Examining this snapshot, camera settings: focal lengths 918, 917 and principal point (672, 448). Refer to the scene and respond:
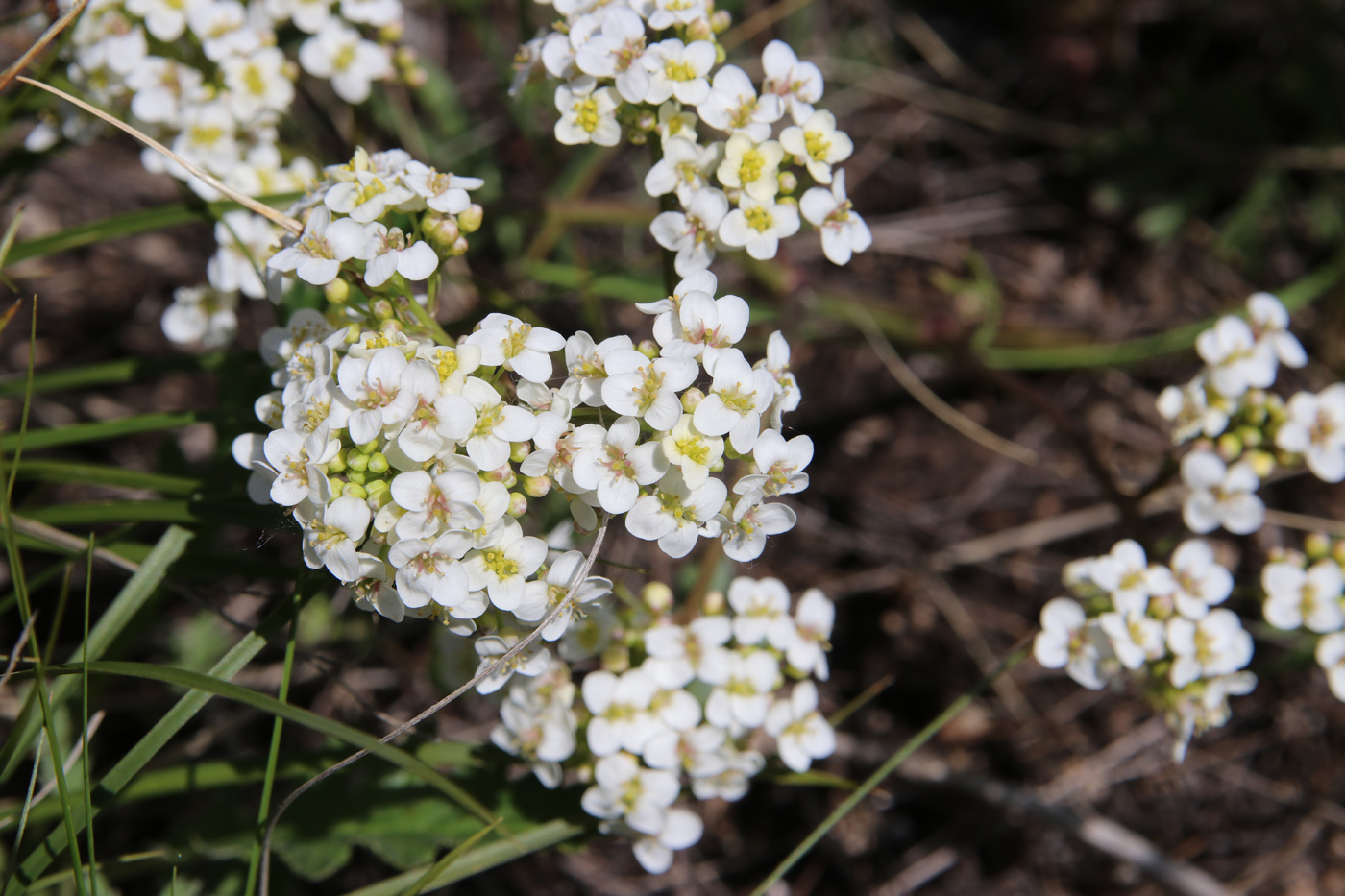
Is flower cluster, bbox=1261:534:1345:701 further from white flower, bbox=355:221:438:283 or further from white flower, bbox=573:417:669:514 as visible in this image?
white flower, bbox=355:221:438:283

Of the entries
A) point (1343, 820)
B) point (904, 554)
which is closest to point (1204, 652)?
point (904, 554)

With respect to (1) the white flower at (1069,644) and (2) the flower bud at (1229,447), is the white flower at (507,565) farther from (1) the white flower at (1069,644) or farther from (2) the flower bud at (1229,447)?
(2) the flower bud at (1229,447)

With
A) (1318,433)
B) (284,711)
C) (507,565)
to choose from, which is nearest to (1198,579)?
(1318,433)

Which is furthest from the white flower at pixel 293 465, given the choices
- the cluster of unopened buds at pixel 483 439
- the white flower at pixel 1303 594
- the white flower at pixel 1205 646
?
the white flower at pixel 1303 594

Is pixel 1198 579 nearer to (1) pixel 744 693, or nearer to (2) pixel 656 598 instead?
(1) pixel 744 693

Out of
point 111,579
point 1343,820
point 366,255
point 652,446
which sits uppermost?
point 366,255

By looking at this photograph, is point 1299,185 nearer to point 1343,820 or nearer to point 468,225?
point 1343,820

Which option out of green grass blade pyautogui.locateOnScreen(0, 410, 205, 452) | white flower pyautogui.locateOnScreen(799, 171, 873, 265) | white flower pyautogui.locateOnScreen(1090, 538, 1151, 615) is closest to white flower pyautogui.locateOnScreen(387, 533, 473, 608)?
green grass blade pyautogui.locateOnScreen(0, 410, 205, 452)
